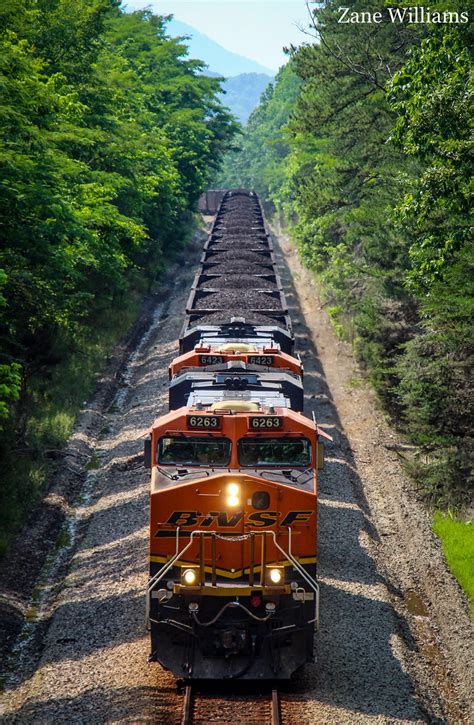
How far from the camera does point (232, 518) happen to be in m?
12.2

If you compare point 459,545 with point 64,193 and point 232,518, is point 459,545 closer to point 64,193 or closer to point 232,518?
point 232,518

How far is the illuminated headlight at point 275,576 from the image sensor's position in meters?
11.9

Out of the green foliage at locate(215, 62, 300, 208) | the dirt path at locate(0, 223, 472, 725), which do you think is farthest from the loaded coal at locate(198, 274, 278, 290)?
the green foliage at locate(215, 62, 300, 208)

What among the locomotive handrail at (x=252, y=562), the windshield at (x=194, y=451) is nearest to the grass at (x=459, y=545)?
the locomotive handrail at (x=252, y=562)

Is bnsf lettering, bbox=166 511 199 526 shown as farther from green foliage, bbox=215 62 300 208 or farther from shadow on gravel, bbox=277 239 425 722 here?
green foliage, bbox=215 62 300 208

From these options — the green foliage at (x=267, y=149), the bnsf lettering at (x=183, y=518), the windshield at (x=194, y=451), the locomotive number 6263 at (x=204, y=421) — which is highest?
the locomotive number 6263 at (x=204, y=421)

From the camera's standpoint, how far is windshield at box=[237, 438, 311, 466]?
1266 cm

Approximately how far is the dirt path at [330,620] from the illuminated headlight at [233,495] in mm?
2752

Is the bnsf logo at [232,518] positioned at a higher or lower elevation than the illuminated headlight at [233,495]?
lower

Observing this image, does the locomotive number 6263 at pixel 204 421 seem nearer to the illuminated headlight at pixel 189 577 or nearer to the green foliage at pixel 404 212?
the illuminated headlight at pixel 189 577

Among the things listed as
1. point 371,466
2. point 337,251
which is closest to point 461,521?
point 371,466

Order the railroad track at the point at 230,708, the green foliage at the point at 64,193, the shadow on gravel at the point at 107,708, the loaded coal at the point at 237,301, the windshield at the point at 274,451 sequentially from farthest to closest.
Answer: the loaded coal at the point at 237,301 → the green foliage at the point at 64,193 → the windshield at the point at 274,451 → the shadow on gravel at the point at 107,708 → the railroad track at the point at 230,708

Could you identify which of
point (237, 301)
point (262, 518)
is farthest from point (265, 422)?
point (237, 301)

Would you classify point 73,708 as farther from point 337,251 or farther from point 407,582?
point 337,251
